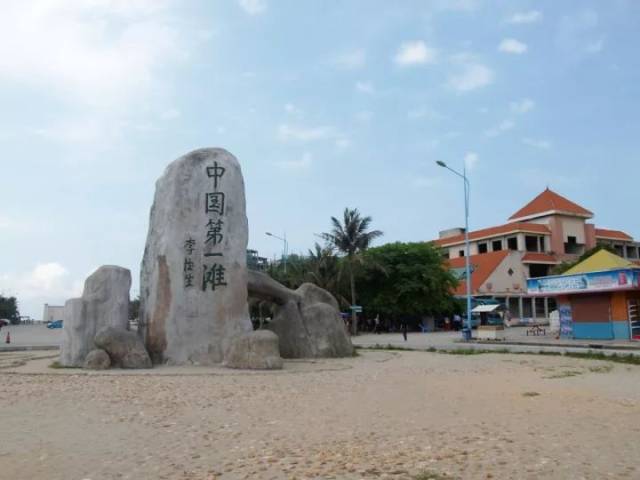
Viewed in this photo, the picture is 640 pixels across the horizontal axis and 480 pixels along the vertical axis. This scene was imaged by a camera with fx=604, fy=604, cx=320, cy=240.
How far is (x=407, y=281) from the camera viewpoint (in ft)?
153

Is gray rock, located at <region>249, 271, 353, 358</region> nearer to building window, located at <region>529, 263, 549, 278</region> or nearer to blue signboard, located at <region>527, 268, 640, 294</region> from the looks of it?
blue signboard, located at <region>527, 268, 640, 294</region>

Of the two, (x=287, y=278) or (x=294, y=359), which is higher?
(x=287, y=278)

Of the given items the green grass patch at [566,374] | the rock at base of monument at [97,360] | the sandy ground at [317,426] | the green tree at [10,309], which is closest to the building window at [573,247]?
the green grass patch at [566,374]

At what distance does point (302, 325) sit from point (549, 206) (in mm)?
50680

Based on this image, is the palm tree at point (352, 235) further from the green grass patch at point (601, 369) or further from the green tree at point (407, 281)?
the green grass patch at point (601, 369)

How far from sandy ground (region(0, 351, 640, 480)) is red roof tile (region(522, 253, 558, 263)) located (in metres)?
45.8

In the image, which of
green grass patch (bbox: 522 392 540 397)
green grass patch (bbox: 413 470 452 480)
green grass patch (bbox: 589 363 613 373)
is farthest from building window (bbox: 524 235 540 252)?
green grass patch (bbox: 413 470 452 480)

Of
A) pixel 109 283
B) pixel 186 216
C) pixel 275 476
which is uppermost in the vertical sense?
pixel 186 216

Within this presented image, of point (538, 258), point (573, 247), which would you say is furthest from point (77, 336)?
point (573, 247)

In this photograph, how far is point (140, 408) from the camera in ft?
30.4

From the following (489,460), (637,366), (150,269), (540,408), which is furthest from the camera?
(150,269)

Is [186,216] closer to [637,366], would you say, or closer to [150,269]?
[150,269]

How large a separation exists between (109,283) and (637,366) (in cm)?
1459

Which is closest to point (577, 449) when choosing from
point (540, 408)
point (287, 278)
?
point (540, 408)
